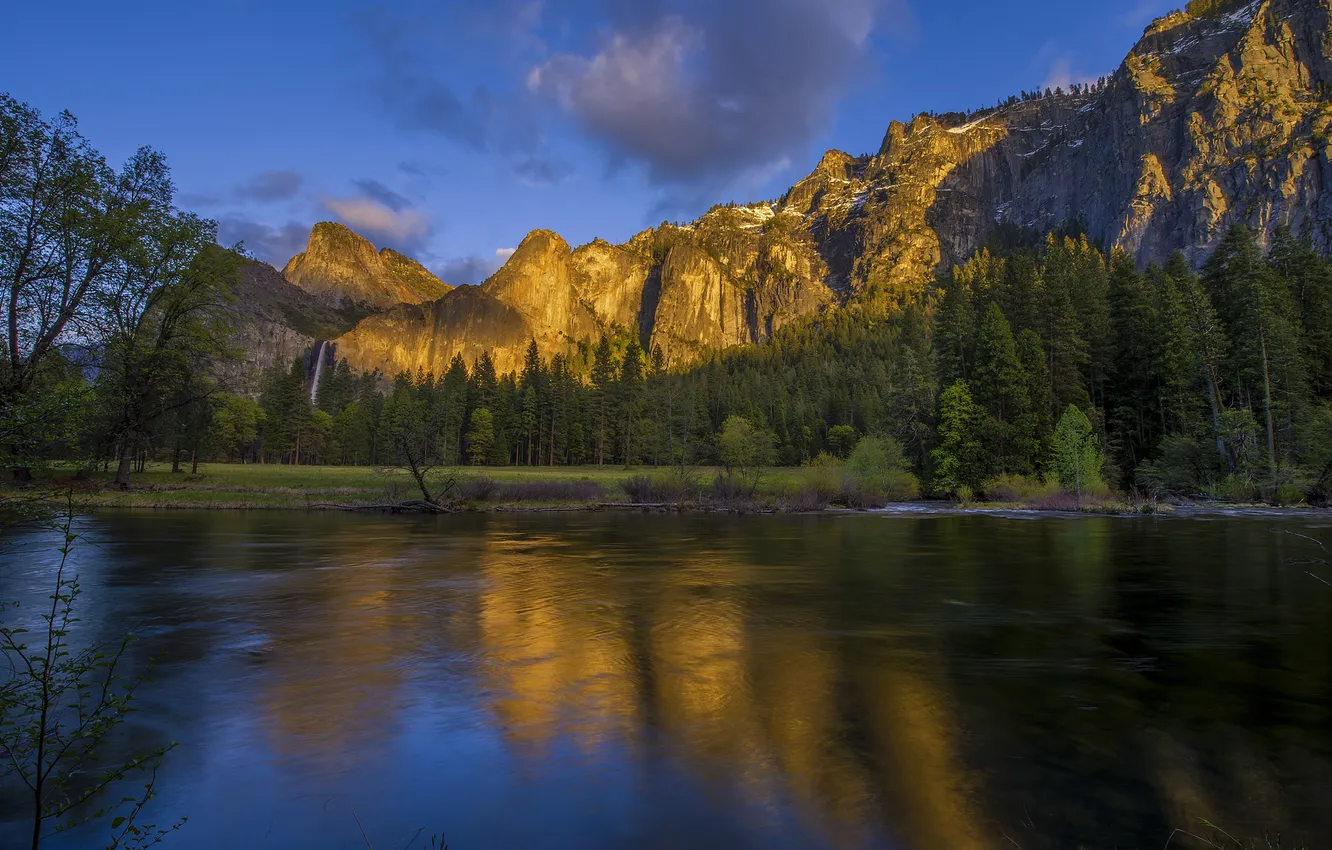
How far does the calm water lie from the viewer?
646 cm

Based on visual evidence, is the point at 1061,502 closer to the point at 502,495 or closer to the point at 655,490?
the point at 655,490

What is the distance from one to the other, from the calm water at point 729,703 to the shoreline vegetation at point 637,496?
82.5ft

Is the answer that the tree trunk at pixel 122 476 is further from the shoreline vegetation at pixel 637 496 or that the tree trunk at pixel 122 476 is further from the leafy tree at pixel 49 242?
the leafy tree at pixel 49 242

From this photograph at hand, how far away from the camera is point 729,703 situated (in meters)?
9.73

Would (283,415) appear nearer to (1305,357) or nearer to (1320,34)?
(1305,357)

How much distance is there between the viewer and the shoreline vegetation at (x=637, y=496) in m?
44.7

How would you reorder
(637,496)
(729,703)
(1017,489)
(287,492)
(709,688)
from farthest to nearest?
(637,496) → (1017,489) → (287,492) → (709,688) → (729,703)

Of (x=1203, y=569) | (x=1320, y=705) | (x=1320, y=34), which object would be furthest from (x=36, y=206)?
(x=1320, y=34)

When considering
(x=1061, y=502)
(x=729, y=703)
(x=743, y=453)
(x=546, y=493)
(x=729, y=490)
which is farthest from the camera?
(x=743, y=453)

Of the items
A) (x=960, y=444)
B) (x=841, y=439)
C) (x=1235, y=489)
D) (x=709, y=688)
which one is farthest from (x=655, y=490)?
(x=841, y=439)

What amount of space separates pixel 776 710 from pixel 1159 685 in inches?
247

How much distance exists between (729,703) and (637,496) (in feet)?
138

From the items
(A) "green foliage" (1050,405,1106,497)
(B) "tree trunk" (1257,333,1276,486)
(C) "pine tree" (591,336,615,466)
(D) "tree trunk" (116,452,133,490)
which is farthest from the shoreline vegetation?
(C) "pine tree" (591,336,615,466)

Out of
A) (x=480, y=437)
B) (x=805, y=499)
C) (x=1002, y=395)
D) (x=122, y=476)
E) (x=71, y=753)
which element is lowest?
(x=71, y=753)
